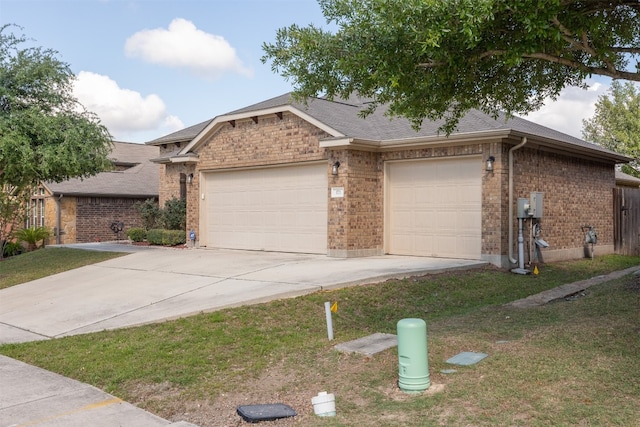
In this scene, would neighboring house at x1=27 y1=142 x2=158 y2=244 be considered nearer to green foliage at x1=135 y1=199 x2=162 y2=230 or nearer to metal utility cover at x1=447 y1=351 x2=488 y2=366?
green foliage at x1=135 y1=199 x2=162 y2=230

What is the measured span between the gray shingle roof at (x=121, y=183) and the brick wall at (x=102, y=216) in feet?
1.49

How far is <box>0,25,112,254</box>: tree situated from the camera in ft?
43.9

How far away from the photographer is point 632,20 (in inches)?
354

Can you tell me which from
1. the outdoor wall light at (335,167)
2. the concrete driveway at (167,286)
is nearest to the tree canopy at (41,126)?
the concrete driveway at (167,286)

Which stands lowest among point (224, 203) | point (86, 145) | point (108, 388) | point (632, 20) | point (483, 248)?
point (108, 388)

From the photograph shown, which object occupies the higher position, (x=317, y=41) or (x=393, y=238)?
(x=317, y=41)

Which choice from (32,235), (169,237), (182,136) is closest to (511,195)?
(169,237)

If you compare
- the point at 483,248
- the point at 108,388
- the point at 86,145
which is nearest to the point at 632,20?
the point at 483,248

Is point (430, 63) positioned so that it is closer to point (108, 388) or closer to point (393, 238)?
point (108, 388)

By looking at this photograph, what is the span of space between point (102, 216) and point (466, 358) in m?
22.8

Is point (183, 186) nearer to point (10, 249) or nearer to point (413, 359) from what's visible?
point (10, 249)

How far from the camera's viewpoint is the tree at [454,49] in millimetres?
6656

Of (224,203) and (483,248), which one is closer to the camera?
(483,248)

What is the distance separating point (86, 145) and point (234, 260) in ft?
14.9
